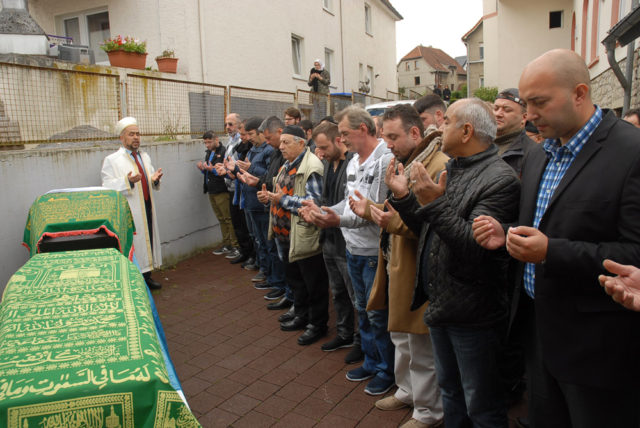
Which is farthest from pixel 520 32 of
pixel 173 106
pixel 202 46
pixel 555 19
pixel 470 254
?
pixel 470 254

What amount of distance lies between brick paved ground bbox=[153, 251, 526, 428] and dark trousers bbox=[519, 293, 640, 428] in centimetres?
140

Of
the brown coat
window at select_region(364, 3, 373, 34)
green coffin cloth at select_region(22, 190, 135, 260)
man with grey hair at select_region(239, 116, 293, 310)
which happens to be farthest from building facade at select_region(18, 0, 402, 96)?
the brown coat

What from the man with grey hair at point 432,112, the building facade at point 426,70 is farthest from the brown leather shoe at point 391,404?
the building facade at point 426,70

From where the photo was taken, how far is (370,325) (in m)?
3.96

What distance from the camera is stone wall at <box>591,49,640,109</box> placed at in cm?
691

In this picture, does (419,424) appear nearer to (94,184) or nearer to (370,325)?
(370,325)

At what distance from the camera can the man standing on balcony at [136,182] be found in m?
6.34

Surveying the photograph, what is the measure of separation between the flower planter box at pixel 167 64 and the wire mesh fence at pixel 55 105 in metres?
4.78

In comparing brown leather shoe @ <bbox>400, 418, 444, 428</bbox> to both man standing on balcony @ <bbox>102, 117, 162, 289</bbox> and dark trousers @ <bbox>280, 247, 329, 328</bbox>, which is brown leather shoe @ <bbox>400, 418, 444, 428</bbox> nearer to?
dark trousers @ <bbox>280, 247, 329, 328</bbox>

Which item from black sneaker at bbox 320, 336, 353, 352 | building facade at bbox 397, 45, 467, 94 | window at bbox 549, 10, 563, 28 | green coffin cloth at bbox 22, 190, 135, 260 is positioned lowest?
black sneaker at bbox 320, 336, 353, 352

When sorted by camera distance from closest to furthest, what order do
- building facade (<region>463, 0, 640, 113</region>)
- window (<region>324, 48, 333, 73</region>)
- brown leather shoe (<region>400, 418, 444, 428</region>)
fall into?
brown leather shoe (<region>400, 418, 444, 428</region>), building facade (<region>463, 0, 640, 113</region>), window (<region>324, 48, 333, 73</region>)

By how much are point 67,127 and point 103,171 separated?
2.93ft

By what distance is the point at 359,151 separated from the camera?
12.5 feet

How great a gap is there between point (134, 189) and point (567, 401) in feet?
18.9
